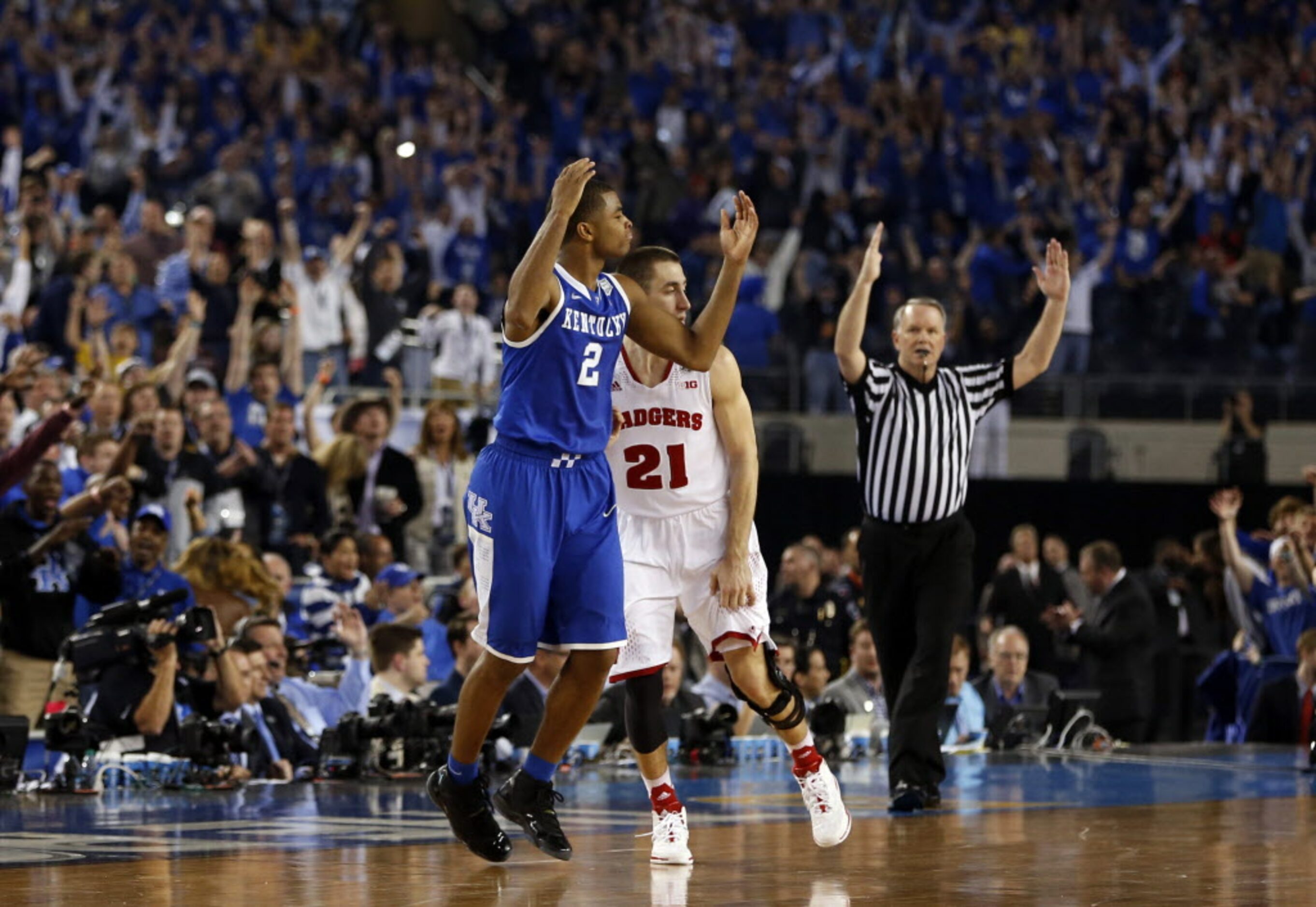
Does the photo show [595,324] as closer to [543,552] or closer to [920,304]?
[543,552]

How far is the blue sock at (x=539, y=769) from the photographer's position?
6789mm

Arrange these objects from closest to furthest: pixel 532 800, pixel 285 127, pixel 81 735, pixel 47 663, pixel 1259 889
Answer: pixel 1259 889 < pixel 532 800 < pixel 81 735 < pixel 47 663 < pixel 285 127

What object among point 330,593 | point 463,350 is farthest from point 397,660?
point 463,350

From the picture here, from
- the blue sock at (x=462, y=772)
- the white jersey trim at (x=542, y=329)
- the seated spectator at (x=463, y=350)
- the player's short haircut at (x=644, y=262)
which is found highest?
the seated spectator at (x=463, y=350)

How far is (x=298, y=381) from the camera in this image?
596 inches

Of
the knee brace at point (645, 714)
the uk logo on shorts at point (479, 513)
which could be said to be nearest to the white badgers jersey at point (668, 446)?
the knee brace at point (645, 714)

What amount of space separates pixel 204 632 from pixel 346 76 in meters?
14.5

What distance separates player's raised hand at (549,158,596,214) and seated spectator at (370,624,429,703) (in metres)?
4.93

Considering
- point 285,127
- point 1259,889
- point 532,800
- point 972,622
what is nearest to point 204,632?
point 532,800

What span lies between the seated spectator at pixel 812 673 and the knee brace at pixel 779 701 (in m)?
5.04

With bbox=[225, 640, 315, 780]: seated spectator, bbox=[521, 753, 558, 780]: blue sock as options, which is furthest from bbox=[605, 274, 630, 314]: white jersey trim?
bbox=[225, 640, 315, 780]: seated spectator

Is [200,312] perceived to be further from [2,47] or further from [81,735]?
[2,47]

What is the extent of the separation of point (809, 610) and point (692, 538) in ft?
22.7

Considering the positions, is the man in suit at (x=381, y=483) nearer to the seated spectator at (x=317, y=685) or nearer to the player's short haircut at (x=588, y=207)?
the seated spectator at (x=317, y=685)
